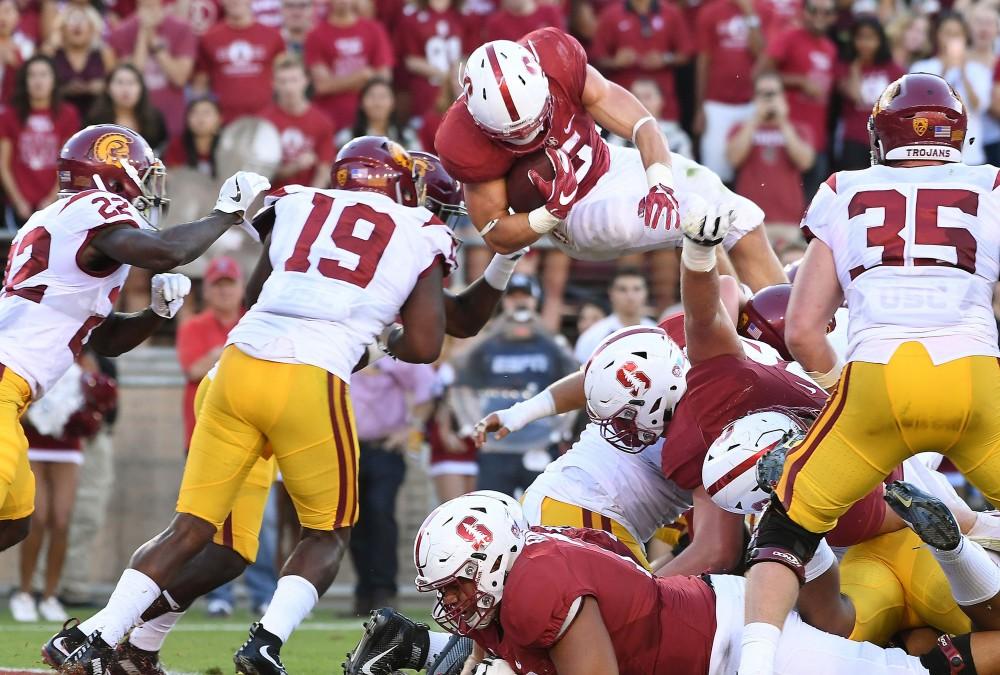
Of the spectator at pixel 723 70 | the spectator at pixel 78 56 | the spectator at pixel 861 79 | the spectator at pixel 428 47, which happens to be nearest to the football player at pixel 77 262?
the spectator at pixel 78 56

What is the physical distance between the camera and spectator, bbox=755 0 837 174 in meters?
11.1

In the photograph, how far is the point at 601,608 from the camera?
456cm

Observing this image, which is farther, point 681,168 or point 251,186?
point 681,168

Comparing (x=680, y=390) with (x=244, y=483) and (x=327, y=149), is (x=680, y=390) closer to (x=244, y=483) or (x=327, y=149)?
(x=244, y=483)

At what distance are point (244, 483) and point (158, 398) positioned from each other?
14.3 ft

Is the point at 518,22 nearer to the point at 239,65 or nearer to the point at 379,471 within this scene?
the point at 239,65

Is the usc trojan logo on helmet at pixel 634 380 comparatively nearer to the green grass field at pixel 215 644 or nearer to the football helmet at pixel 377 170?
the football helmet at pixel 377 170

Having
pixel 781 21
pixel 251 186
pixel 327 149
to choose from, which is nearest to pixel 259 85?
pixel 327 149

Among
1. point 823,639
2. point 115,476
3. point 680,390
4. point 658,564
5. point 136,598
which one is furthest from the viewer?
point 115,476

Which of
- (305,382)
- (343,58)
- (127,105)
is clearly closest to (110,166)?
(305,382)

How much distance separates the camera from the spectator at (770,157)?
35.1 ft

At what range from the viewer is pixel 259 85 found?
1053cm

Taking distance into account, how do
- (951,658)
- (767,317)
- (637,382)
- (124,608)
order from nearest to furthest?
(951,658), (124,608), (637,382), (767,317)

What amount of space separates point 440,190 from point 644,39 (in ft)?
16.2
